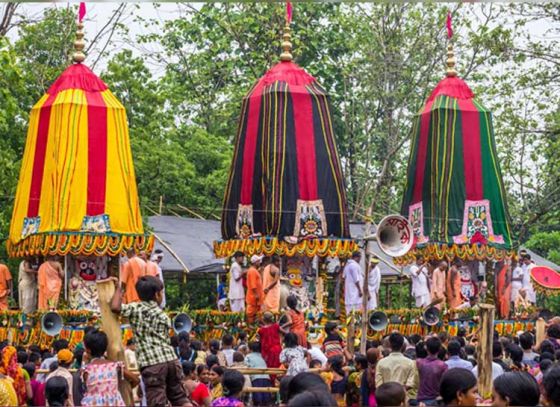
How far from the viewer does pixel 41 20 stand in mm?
28281

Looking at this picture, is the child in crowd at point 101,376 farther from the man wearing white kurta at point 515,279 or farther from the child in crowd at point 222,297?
the man wearing white kurta at point 515,279

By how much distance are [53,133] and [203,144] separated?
10589 millimetres

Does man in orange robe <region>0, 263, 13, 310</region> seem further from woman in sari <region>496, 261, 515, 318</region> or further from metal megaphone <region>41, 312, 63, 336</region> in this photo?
woman in sari <region>496, 261, 515, 318</region>

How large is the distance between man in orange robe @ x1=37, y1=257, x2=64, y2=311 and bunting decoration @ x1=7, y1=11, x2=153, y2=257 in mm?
262

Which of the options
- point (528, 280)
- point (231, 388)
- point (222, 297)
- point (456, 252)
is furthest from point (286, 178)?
point (231, 388)

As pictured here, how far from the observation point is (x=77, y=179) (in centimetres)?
2220

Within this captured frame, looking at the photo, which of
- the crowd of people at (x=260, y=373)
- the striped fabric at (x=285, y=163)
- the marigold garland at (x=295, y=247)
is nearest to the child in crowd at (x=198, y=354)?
the crowd of people at (x=260, y=373)

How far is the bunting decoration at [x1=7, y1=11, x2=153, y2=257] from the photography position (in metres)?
21.8

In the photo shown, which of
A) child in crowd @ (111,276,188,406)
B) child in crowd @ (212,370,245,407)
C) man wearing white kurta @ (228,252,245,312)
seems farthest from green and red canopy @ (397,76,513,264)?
child in crowd @ (212,370,245,407)

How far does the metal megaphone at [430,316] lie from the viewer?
22.5 m

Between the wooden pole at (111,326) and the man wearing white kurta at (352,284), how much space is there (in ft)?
43.3

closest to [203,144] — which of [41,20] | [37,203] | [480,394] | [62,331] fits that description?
[41,20]

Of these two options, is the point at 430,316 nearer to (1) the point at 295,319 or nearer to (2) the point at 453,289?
(2) the point at 453,289

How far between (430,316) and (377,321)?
1.66m
